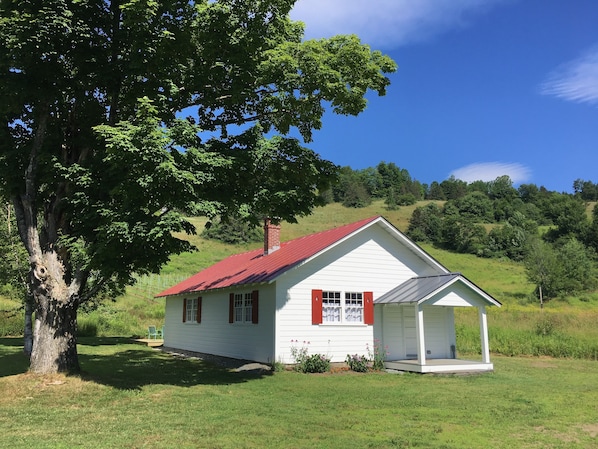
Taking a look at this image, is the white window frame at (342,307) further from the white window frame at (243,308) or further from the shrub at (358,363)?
the white window frame at (243,308)

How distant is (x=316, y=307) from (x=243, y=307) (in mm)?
3107

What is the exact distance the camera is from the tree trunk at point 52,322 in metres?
11.0

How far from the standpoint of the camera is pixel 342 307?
1656 cm

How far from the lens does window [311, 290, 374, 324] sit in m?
16.0

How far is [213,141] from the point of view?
11961 millimetres

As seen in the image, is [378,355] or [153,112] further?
[378,355]

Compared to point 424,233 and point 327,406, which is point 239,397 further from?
point 424,233

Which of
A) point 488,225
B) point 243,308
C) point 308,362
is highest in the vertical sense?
point 488,225

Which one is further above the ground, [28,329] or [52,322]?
[52,322]

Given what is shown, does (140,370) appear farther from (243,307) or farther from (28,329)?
(28,329)

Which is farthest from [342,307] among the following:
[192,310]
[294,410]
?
[192,310]

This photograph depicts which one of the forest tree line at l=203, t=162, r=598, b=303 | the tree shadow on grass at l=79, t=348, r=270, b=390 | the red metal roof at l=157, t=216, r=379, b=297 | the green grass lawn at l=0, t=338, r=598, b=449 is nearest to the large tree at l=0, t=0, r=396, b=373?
the tree shadow on grass at l=79, t=348, r=270, b=390

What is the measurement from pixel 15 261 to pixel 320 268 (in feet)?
42.8

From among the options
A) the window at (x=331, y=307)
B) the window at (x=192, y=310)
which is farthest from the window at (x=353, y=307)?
the window at (x=192, y=310)
